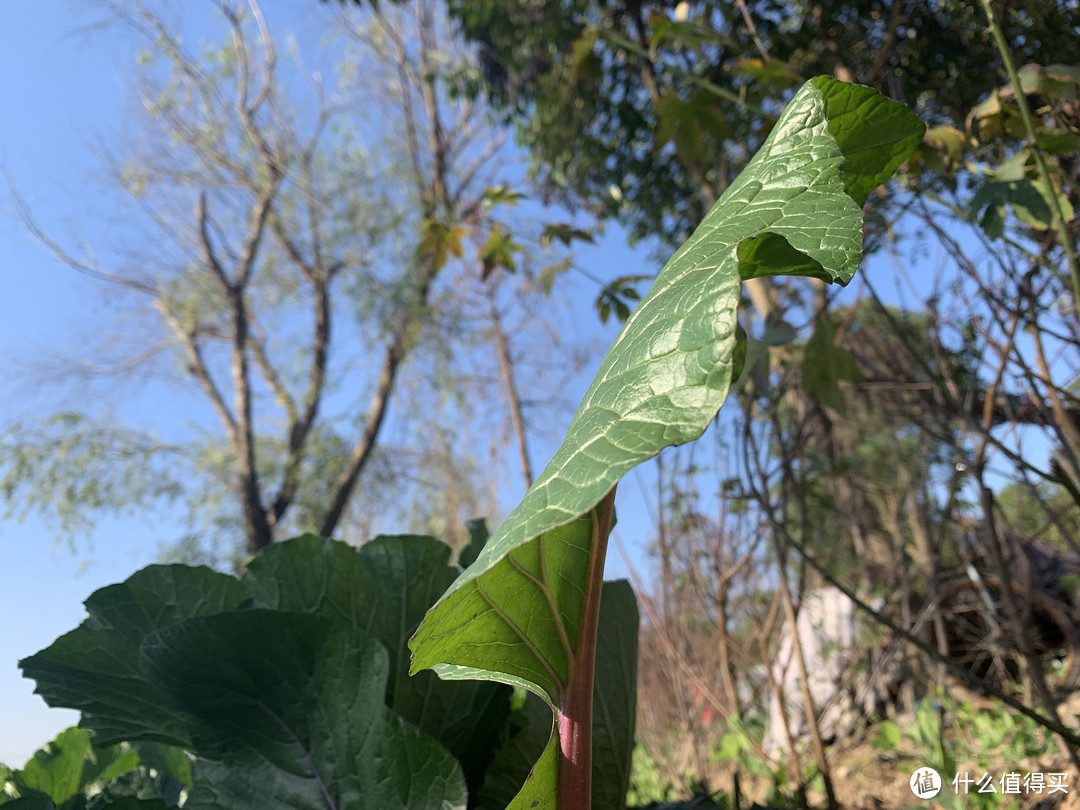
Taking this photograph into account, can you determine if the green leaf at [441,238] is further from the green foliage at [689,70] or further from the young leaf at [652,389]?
the young leaf at [652,389]

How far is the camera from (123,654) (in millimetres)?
469

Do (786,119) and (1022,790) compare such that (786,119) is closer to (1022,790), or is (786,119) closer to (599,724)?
(599,724)

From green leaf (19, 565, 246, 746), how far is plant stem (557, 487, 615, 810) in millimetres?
279

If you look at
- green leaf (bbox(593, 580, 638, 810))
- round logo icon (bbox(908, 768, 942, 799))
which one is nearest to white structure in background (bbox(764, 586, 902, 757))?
round logo icon (bbox(908, 768, 942, 799))

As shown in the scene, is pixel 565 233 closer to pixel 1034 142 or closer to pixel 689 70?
pixel 1034 142

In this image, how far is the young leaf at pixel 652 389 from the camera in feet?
0.79

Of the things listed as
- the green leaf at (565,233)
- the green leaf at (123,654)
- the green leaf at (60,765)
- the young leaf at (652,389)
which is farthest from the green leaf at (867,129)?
the green leaf at (565,233)

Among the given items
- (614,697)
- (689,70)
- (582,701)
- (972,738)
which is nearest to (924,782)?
(614,697)

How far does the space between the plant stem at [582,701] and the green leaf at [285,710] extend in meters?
0.09

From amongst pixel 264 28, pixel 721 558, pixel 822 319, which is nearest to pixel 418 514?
pixel 264 28

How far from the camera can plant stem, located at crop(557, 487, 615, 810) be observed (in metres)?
0.32

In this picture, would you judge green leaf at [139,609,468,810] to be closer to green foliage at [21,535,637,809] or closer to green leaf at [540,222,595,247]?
green foliage at [21,535,637,809]

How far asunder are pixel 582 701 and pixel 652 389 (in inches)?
6.6

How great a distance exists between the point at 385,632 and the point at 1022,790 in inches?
37.6
